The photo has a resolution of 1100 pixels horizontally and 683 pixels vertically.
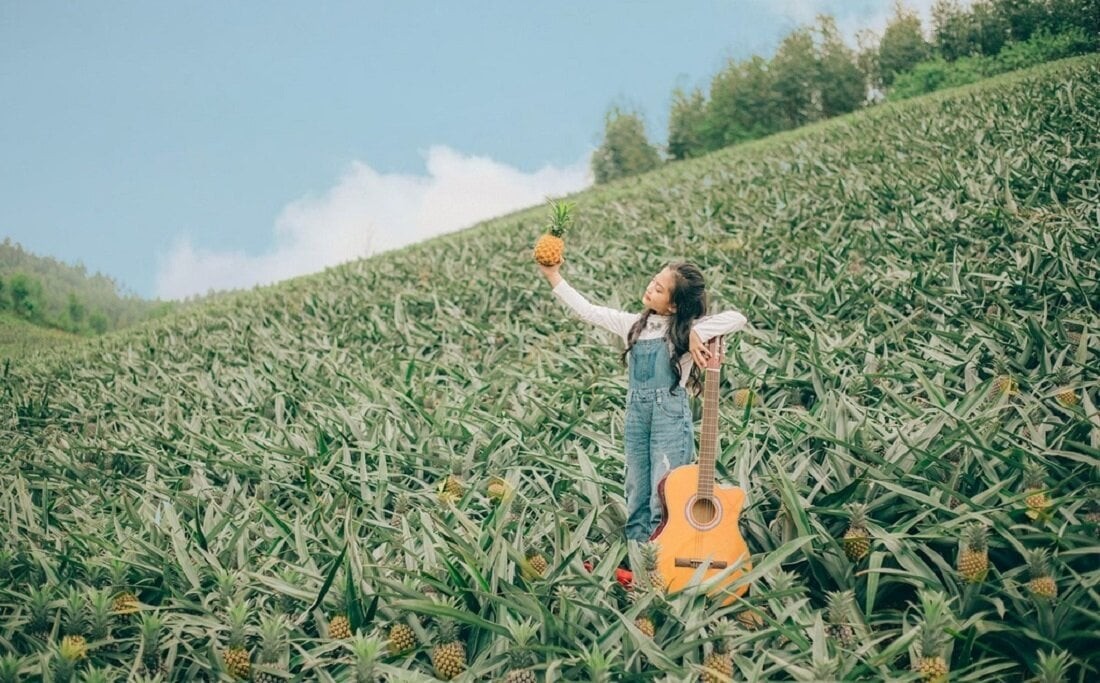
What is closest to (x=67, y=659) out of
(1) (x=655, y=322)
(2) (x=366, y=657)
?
(2) (x=366, y=657)

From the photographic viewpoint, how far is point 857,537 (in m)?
2.55

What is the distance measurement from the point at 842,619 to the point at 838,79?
31.5m

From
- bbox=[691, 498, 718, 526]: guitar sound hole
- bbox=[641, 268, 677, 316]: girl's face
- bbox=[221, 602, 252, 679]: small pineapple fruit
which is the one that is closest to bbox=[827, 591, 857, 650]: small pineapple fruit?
bbox=[691, 498, 718, 526]: guitar sound hole

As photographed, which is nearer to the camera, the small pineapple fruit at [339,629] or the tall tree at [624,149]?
the small pineapple fruit at [339,629]

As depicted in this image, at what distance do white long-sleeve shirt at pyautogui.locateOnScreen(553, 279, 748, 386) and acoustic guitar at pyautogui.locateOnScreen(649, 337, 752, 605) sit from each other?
0.21 feet

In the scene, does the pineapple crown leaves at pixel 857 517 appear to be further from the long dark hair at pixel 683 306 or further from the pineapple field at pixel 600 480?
the long dark hair at pixel 683 306

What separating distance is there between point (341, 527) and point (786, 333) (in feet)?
9.62

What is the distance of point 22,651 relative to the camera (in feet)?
8.84

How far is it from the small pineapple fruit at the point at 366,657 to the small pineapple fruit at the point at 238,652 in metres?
0.38

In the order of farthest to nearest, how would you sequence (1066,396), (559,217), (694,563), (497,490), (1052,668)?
1. (497,490)
2. (1066,396)
3. (559,217)
4. (694,563)
5. (1052,668)

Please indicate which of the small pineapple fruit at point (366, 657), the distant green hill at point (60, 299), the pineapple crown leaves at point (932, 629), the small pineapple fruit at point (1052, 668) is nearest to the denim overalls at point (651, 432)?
the pineapple crown leaves at point (932, 629)

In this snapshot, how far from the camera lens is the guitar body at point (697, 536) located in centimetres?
249

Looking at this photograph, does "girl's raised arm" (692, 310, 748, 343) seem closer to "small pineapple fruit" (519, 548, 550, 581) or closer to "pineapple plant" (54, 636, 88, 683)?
"small pineapple fruit" (519, 548, 550, 581)

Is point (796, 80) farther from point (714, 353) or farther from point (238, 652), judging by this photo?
point (238, 652)
